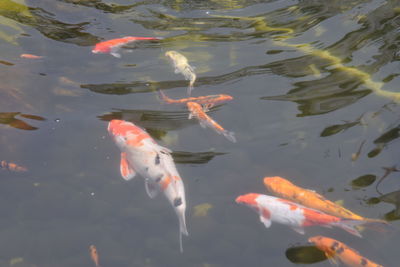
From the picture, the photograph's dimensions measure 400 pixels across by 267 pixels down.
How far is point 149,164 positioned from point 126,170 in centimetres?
26

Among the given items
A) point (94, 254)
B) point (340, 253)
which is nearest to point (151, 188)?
point (94, 254)

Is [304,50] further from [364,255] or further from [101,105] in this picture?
[364,255]

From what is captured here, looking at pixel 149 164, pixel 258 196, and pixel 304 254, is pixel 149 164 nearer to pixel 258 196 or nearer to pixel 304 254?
pixel 258 196

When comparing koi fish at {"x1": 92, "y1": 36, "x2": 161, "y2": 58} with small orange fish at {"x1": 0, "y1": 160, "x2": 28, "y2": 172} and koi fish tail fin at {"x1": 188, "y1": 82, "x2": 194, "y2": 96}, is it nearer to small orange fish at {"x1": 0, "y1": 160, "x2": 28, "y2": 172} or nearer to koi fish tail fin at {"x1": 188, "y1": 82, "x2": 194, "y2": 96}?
koi fish tail fin at {"x1": 188, "y1": 82, "x2": 194, "y2": 96}

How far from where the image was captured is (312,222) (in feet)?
12.6

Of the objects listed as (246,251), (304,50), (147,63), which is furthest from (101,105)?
(304,50)

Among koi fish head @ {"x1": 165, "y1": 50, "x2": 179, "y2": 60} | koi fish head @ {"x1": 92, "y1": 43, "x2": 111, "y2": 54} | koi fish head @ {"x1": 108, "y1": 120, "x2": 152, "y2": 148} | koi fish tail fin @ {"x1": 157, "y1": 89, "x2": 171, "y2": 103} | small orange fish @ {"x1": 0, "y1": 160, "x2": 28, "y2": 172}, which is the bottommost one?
small orange fish @ {"x1": 0, "y1": 160, "x2": 28, "y2": 172}

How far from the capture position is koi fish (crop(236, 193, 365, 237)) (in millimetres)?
3818

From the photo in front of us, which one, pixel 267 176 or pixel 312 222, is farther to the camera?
pixel 267 176

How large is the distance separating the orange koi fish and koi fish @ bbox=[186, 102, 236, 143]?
0.71m

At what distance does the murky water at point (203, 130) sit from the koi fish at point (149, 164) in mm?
116

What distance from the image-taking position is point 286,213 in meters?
3.97

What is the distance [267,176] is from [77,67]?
3166 mm

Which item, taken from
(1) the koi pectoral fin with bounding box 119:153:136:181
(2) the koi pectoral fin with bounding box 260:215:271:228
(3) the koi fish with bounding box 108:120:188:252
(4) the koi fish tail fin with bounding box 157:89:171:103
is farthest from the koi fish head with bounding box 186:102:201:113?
(2) the koi pectoral fin with bounding box 260:215:271:228
